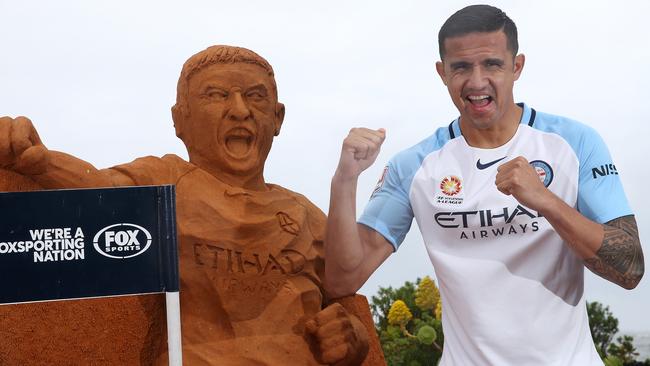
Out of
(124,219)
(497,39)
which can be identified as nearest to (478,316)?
(497,39)

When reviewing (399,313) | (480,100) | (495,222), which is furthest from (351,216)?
(399,313)

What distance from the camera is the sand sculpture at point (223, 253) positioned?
14.1 feet

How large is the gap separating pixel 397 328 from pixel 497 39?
500 centimetres

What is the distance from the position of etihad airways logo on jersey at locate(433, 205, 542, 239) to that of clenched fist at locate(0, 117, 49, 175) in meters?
1.83

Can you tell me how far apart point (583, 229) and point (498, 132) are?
0.64 m

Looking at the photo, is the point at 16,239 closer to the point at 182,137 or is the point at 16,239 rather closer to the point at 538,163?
the point at 182,137

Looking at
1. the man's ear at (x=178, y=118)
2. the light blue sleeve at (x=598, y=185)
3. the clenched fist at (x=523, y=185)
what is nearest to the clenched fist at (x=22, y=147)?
the man's ear at (x=178, y=118)

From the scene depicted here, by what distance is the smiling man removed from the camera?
3.36m

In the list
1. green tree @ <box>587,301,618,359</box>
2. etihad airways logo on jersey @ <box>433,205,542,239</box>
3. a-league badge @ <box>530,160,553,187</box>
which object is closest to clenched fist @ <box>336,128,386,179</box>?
etihad airways logo on jersey @ <box>433,205,542,239</box>

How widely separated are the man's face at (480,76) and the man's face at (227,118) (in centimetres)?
128

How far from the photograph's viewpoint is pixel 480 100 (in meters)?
3.63

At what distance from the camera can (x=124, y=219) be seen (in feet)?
12.3

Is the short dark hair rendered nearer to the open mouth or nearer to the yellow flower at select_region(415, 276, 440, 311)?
the open mouth

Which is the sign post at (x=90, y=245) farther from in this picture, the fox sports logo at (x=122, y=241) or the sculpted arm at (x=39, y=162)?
the sculpted arm at (x=39, y=162)
